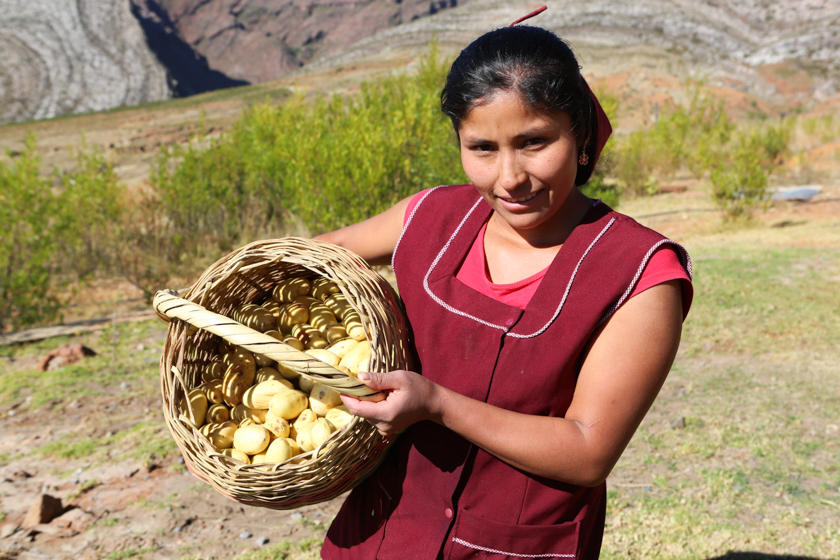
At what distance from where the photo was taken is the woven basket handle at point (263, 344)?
A: 3.61 ft

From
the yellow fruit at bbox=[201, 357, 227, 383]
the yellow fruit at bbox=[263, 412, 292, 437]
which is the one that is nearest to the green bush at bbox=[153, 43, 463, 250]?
the yellow fruit at bbox=[201, 357, 227, 383]

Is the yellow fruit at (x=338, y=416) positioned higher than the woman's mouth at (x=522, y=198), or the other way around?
the woman's mouth at (x=522, y=198)

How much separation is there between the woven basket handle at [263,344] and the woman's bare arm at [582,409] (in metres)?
0.04

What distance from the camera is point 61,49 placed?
53.4 metres

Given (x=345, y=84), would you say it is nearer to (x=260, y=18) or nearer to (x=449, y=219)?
(x=449, y=219)

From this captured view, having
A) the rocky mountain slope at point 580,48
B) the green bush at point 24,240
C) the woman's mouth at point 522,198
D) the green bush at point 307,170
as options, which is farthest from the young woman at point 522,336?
the rocky mountain slope at point 580,48

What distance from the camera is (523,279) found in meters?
1.29

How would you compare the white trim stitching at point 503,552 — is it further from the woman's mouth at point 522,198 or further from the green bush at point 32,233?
the green bush at point 32,233

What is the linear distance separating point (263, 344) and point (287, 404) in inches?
9.4

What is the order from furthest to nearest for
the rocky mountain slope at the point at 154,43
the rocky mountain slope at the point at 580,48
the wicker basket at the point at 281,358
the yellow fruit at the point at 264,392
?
the rocky mountain slope at the point at 154,43 < the rocky mountain slope at the point at 580,48 < the yellow fruit at the point at 264,392 < the wicker basket at the point at 281,358

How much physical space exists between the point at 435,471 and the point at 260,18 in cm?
10492

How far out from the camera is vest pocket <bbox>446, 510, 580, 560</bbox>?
1233 millimetres

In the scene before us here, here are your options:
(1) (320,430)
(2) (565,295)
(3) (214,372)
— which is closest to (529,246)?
(2) (565,295)

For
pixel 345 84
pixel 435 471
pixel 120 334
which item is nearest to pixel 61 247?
pixel 120 334
